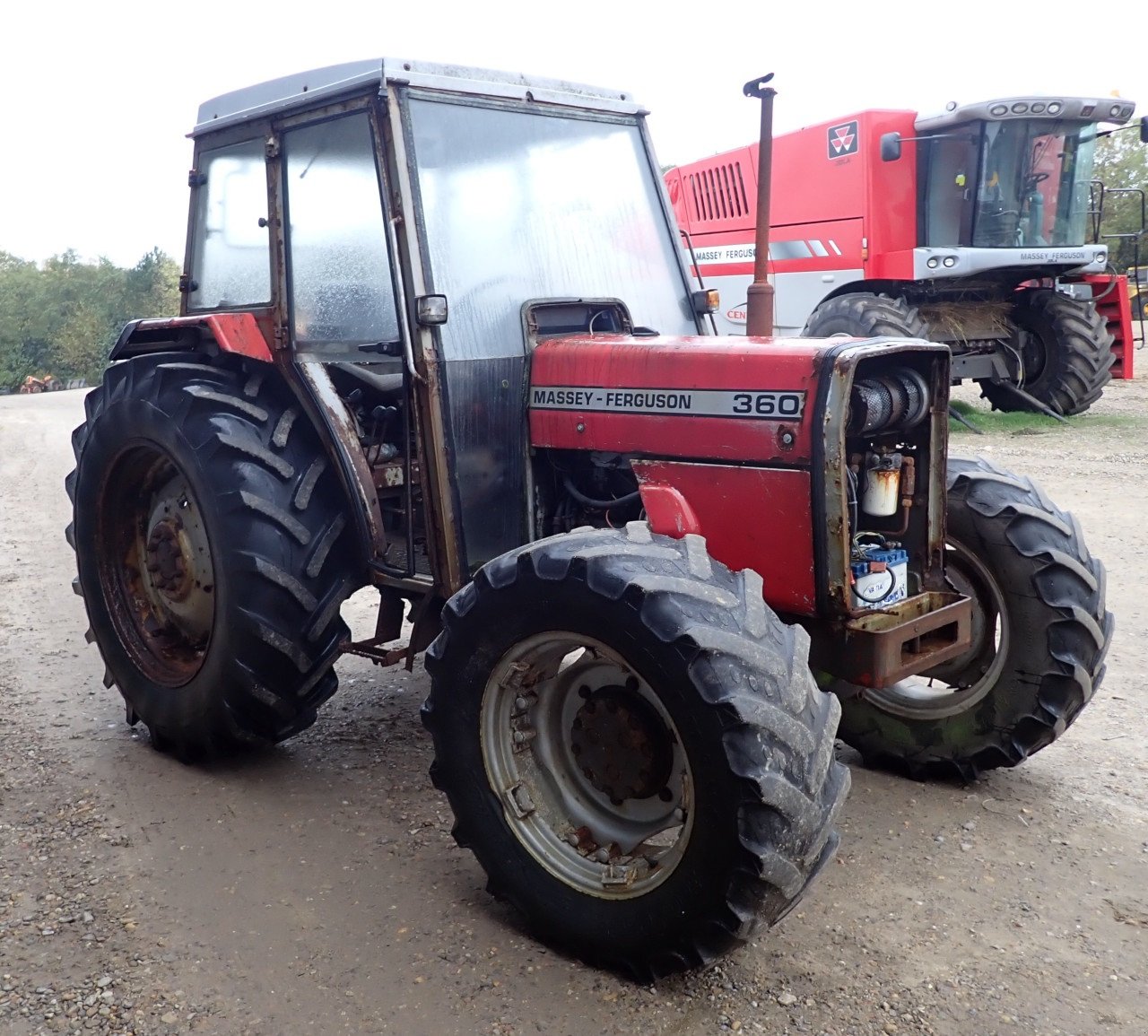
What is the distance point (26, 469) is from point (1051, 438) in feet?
35.3

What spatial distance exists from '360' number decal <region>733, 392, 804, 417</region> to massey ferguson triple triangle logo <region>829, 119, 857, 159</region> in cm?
966

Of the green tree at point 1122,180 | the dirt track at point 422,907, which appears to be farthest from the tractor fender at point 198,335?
the green tree at point 1122,180

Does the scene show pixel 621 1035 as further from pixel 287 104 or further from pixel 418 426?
pixel 287 104

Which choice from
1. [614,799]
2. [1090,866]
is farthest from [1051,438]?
[614,799]

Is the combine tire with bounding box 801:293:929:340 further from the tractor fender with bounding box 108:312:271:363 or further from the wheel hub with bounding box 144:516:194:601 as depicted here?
the wheel hub with bounding box 144:516:194:601

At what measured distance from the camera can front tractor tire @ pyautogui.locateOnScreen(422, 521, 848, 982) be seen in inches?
98.4

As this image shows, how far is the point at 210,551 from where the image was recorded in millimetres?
3873

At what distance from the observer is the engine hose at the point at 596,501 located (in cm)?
353

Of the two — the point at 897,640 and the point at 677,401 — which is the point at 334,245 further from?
the point at 897,640

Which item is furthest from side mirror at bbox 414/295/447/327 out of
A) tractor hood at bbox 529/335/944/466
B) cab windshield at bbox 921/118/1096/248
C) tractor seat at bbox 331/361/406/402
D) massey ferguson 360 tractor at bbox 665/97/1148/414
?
cab windshield at bbox 921/118/1096/248

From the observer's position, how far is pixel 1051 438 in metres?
11.3

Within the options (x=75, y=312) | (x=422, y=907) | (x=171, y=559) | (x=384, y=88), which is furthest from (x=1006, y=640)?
(x=75, y=312)

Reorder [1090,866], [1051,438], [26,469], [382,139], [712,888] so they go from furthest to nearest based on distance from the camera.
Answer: [26,469], [1051,438], [382,139], [1090,866], [712,888]

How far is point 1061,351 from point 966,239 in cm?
173
